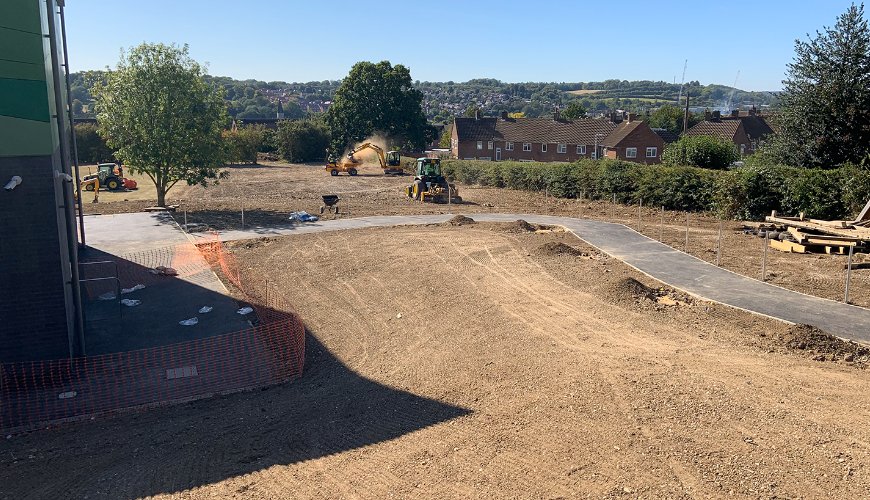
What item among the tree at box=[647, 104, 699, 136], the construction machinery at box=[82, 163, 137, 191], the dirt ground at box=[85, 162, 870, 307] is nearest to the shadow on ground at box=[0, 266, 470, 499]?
the dirt ground at box=[85, 162, 870, 307]

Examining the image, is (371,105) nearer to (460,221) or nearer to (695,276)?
(460,221)

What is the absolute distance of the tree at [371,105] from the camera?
68.9 m

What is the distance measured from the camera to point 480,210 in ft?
107

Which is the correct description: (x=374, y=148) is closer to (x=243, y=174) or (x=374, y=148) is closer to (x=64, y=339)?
(x=243, y=174)

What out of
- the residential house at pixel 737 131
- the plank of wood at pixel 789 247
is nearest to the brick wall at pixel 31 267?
the plank of wood at pixel 789 247

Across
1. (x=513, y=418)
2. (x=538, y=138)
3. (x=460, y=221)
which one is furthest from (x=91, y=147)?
(x=513, y=418)

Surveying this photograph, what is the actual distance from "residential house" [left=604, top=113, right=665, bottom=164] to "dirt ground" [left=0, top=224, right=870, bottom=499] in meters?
48.0

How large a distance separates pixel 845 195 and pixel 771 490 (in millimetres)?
20532

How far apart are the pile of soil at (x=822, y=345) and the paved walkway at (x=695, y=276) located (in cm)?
68

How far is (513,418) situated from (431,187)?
27.0 m

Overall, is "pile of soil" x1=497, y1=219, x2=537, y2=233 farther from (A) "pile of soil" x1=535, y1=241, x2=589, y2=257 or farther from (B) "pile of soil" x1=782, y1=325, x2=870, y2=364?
(B) "pile of soil" x1=782, y1=325, x2=870, y2=364

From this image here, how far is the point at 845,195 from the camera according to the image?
2378 cm

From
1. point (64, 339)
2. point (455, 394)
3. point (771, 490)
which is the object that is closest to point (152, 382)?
point (64, 339)

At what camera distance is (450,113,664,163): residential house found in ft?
209
